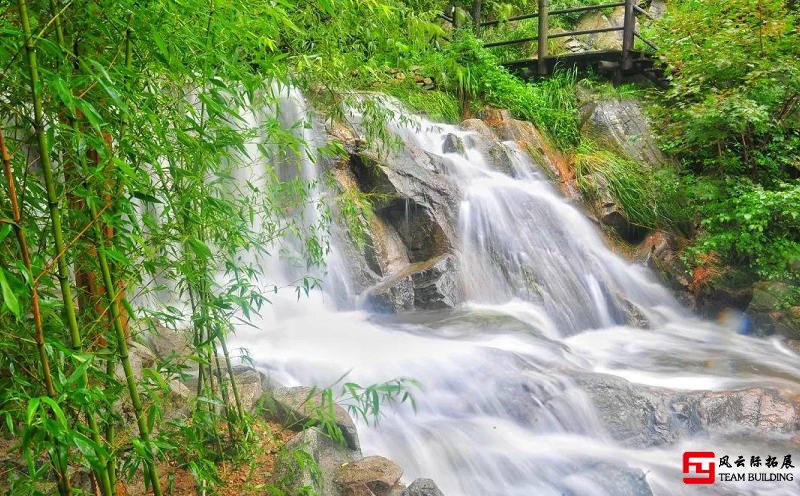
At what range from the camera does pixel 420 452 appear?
3652 mm

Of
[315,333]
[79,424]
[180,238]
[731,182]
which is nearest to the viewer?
[79,424]

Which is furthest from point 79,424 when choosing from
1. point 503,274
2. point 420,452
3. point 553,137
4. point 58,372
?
point 553,137

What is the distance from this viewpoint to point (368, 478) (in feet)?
9.41

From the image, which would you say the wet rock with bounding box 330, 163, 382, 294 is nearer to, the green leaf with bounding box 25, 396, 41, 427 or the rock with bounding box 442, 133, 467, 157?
Result: the rock with bounding box 442, 133, 467, 157

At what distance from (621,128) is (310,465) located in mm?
8664

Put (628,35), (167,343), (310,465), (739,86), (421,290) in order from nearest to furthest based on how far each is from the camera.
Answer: (310,465)
(167,343)
(421,290)
(739,86)
(628,35)

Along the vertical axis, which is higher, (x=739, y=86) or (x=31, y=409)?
(x=739, y=86)

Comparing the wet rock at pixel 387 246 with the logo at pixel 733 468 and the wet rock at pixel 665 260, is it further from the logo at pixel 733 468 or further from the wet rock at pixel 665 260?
the logo at pixel 733 468

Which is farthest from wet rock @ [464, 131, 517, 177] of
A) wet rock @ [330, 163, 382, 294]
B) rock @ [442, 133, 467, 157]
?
wet rock @ [330, 163, 382, 294]

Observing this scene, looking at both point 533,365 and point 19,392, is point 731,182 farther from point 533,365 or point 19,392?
point 19,392

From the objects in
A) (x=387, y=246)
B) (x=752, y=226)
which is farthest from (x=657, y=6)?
(x=387, y=246)

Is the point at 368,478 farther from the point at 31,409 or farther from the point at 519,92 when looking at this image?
the point at 519,92

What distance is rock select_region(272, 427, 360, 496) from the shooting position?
261cm

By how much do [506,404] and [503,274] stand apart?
2820 mm
